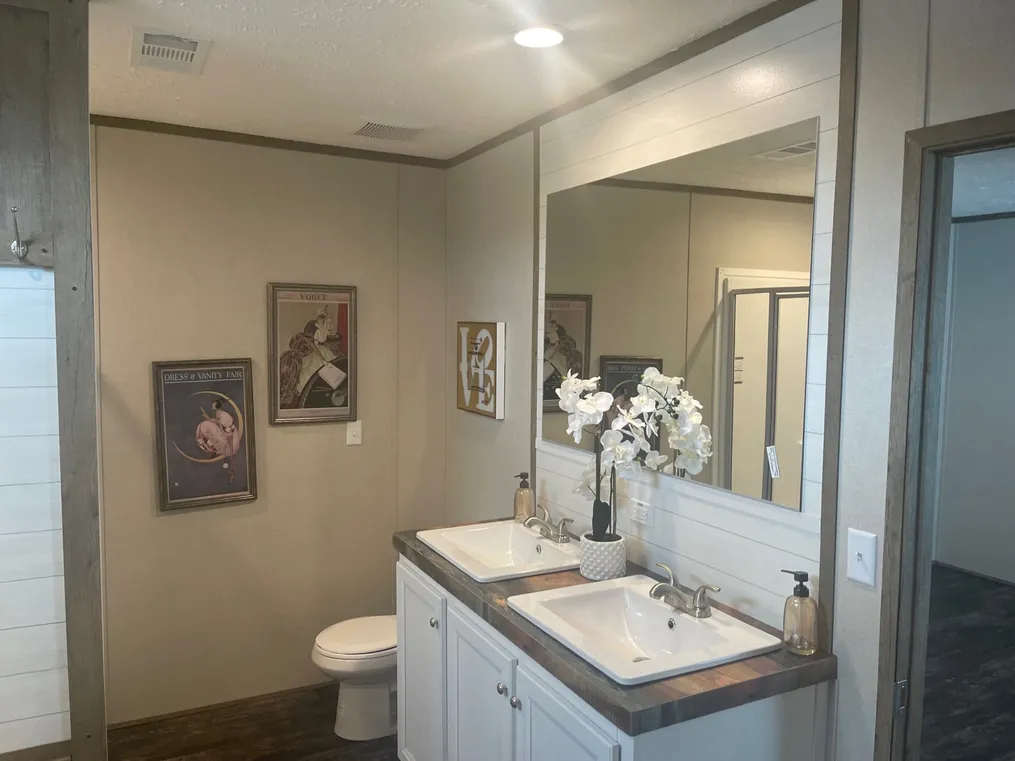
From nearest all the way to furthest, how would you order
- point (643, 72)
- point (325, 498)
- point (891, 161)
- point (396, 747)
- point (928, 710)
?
1. point (891, 161)
2. point (643, 72)
3. point (396, 747)
4. point (928, 710)
5. point (325, 498)

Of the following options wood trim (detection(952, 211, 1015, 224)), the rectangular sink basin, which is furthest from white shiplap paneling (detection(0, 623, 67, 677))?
wood trim (detection(952, 211, 1015, 224))

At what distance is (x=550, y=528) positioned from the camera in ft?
8.89

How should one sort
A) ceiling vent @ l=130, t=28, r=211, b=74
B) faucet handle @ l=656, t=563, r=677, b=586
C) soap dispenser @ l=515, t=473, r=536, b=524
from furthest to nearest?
1. soap dispenser @ l=515, t=473, r=536, b=524
2. ceiling vent @ l=130, t=28, r=211, b=74
3. faucet handle @ l=656, t=563, r=677, b=586

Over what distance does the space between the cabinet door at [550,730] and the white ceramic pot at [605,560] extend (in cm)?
42

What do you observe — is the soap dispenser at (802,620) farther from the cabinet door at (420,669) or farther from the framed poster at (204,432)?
the framed poster at (204,432)

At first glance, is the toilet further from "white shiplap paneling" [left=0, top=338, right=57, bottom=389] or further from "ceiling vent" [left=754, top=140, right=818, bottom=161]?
"ceiling vent" [left=754, top=140, right=818, bottom=161]

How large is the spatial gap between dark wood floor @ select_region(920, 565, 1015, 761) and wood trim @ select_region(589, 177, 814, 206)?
234cm

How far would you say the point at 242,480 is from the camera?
3.39m

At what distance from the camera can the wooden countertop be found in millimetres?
1559

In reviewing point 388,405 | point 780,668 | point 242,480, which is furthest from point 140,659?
point 780,668

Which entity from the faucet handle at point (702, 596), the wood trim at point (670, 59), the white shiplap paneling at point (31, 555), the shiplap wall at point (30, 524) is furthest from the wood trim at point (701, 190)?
the white shiplap paneling at point (31, 555)

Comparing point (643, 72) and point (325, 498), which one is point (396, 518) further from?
point (643, 72)

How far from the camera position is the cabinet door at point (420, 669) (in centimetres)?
248

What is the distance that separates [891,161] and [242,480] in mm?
2832
